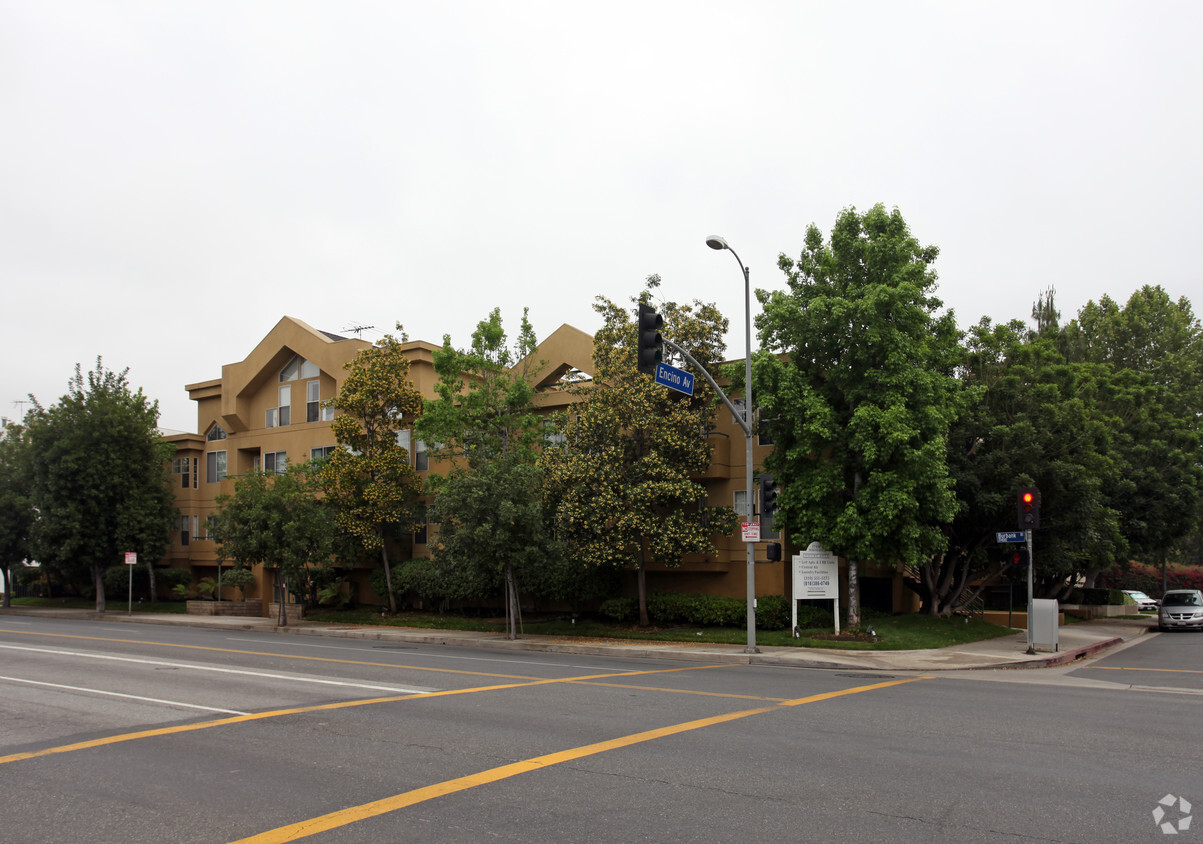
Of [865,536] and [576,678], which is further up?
[865,536]

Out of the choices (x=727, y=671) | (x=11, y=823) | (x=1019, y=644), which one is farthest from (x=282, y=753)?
(x=1019, y=644)

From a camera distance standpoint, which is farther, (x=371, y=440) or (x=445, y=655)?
(x=371, y=440)

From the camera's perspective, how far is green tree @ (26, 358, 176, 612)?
40438mm

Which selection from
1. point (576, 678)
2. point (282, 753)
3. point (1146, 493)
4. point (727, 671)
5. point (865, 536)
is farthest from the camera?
point (1146, 493)

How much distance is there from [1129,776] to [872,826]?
3.40 m

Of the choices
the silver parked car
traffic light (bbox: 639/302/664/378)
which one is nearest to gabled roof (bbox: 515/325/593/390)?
traffic light (bbox: 639/302/664/378)

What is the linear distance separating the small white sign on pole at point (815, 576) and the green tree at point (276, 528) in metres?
16.8

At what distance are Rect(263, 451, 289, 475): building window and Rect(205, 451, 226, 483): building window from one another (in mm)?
4087

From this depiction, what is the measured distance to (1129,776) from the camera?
8.20 meters

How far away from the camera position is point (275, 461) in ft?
135

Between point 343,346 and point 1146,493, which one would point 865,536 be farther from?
point 343,346

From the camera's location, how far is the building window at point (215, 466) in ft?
146

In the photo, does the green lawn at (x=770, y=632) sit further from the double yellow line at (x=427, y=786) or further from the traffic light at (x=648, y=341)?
the traffic light at (x=648, y=341)

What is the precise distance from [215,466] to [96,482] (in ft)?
18.4
